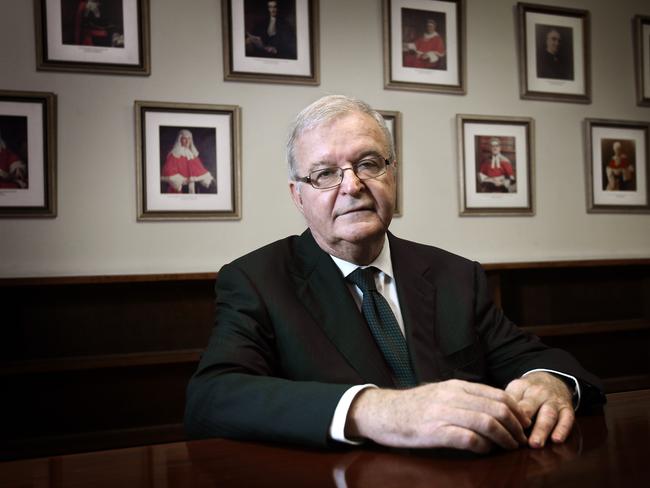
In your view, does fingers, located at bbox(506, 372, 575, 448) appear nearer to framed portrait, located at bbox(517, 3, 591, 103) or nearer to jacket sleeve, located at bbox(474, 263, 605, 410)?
jacket sleeve, located at bbox(474, 263, 605, 410)

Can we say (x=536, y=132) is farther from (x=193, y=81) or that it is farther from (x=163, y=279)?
(x=163, y=279)

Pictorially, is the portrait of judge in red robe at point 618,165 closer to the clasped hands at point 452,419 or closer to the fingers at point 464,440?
the clasped hands at point 452,419

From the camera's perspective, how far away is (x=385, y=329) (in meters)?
1.75

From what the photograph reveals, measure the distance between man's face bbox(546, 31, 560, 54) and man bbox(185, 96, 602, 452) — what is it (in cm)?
293

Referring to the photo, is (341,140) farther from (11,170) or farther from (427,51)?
(427,51)

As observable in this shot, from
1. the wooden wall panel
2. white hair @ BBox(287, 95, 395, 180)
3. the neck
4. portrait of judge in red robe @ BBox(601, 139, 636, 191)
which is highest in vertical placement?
portrait of judge in red robe @ BBox(601, 139, 636, 191)

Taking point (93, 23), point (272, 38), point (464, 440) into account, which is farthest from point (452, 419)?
point (93, 23)

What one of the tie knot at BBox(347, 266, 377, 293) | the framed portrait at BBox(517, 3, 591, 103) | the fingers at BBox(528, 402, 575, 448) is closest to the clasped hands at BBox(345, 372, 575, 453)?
the fingers at BBox(528, 402, 575, 448)

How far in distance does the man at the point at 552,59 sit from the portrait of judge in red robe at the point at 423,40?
827 millimetres

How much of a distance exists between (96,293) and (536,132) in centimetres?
335

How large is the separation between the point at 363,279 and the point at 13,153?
252 cm

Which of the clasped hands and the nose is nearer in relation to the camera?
the clasped hands

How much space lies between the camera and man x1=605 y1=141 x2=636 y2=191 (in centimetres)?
445

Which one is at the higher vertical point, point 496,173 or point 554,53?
point 554,53
